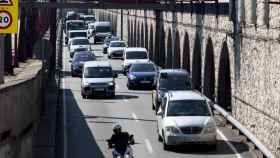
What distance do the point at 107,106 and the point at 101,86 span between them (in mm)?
2943

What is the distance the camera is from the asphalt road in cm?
2217

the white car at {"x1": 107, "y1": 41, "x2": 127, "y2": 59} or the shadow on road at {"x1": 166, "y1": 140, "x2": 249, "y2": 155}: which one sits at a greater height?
the white car at {"x1": 107, "y1": 41, "x2": 127, "y2": 59}

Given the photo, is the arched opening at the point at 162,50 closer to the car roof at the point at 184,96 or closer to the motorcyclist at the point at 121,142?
the car roof at the point at 184,96

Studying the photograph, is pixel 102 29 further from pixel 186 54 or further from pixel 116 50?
pixel 186 54

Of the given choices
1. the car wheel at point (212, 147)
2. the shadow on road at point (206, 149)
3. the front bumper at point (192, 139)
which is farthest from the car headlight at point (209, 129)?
the shadow on road at point (206, 149)

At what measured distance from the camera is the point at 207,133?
22000mm

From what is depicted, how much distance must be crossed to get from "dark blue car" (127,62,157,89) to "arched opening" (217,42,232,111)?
9497mm

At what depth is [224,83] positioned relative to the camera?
3212cm

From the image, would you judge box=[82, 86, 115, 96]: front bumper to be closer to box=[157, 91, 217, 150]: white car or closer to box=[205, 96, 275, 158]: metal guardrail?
box=[205, 96, 275, 158]: metal guardrail

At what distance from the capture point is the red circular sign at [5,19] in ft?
51.1

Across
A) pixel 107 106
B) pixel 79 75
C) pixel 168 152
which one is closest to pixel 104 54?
pixel 79 75

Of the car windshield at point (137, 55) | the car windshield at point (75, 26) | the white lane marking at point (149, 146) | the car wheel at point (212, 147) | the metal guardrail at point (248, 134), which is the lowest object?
the white lane marking at point (149, 146)

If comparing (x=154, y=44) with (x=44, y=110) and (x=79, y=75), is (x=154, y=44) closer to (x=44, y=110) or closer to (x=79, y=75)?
(x=79, y=75)

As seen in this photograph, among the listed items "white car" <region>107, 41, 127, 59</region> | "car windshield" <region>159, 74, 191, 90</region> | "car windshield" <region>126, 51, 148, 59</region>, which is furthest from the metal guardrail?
"white car" <region>107, 41, 127, 59</region>
